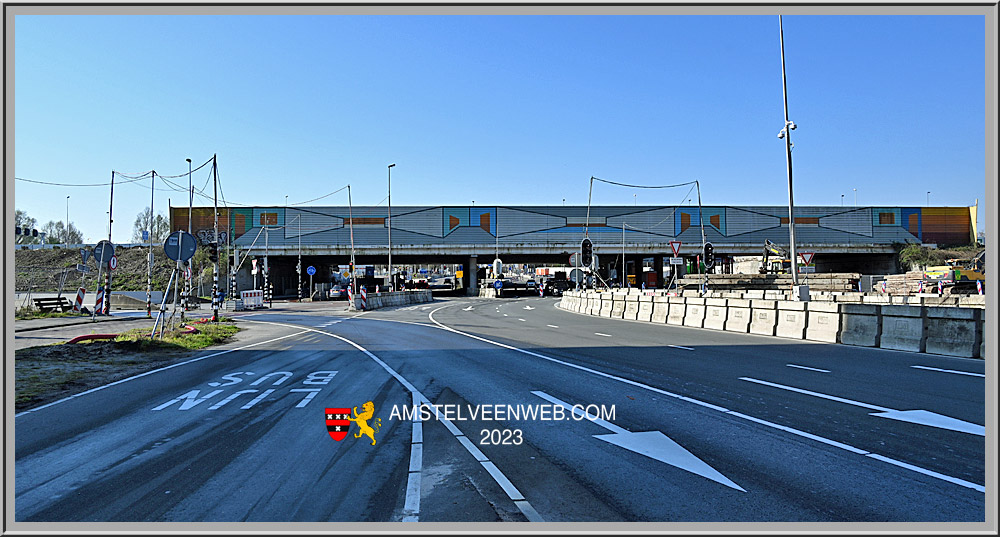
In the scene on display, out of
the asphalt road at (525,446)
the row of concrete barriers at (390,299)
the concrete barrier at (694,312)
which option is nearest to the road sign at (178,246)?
the asphalt road at (525,446)

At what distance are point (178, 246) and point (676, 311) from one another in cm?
1912

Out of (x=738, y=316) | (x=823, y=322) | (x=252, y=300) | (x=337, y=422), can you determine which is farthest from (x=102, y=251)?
(x=823, y=322)

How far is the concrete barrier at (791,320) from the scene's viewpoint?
61.0ft

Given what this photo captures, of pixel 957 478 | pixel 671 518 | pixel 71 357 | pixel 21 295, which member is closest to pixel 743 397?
pixel 957 478

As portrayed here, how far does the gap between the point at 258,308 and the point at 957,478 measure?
152ft

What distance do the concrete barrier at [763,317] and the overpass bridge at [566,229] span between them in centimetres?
5937

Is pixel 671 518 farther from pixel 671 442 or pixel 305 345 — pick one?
pixel 305 345

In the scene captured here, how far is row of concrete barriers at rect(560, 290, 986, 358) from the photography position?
45.2 feet

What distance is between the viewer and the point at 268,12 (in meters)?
4.48

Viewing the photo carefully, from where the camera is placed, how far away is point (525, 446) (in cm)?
659

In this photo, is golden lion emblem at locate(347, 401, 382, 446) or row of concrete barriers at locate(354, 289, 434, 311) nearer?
golden lion emblem at locate(347, 401, 382, 446)

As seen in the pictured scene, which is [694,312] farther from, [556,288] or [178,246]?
[556,288]

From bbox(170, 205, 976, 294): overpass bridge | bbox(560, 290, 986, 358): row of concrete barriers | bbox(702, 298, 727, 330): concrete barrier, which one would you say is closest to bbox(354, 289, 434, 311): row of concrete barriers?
bbox(170, 205, 976, 294): overpass bridge

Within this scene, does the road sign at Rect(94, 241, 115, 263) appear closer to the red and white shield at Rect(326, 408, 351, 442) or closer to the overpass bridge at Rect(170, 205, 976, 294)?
the red and white shield at Rect(326, 408, 351, 442)
